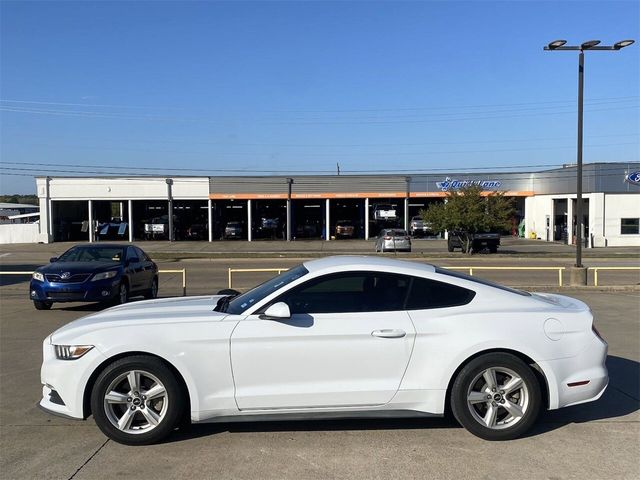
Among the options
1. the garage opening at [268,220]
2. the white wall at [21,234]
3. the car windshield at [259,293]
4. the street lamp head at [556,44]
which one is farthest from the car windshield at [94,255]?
the white wall at [21,234]

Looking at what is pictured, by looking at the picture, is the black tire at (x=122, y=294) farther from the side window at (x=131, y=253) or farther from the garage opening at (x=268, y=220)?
the garage opening at (x=268, y=220)

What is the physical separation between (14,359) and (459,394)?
584 cm

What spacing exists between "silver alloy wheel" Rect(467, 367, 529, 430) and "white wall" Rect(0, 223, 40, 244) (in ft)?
195

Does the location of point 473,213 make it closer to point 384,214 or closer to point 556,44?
point 556,44

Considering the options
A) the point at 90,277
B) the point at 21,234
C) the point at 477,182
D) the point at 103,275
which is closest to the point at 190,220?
the point at 21,234

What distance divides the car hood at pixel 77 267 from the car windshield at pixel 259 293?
7189 millimetres

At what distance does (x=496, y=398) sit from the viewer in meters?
4.62

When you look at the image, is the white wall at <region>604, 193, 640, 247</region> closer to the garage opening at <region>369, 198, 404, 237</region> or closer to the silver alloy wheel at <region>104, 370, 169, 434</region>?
the garage opening at <region>369, 198, 404, 237</region>

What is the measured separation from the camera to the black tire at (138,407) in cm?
448

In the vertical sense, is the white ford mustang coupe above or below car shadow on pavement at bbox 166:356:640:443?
above

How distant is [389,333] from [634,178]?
163 ft

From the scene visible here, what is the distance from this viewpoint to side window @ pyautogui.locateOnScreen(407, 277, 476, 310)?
4773 millimetres

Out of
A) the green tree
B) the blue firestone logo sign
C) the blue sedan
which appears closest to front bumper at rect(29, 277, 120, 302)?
the blue sedan

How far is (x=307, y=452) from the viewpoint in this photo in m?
4.38
